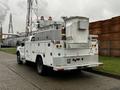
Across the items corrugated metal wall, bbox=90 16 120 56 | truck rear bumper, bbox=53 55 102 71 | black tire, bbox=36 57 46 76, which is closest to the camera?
truck rear bumper, bbox=53 55 102 71

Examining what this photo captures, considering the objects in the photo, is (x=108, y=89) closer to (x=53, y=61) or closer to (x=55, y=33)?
(x=53, y=61)

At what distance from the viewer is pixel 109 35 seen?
55.6 feet

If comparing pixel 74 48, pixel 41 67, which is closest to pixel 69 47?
pixel 74 48

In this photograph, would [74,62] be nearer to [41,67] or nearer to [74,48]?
[74,48]

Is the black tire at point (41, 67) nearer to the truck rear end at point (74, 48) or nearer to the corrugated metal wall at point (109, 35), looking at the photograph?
the truck rear end at point (74, 48)

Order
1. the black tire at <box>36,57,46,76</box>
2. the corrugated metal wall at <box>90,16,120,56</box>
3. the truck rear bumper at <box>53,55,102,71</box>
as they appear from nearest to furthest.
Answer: the truck rear bumper at <box>53,55,102,71</box> < the black tire at <box>36,57,46,76</box> < the corrugated metal wall at <box>90,16,120,56</box>

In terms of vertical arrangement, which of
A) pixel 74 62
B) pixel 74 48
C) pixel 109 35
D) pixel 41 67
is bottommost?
pixel 41 67

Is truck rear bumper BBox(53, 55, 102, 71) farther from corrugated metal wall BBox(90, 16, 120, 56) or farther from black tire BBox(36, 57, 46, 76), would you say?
corrugated metal wall BBox(90, 16, 120, 56)

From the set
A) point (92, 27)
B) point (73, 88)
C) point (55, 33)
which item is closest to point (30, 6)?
point (92, 27)

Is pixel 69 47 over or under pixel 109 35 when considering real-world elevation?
under

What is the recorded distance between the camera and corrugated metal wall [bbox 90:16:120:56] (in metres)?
16.0

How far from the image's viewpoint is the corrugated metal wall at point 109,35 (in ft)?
52.3

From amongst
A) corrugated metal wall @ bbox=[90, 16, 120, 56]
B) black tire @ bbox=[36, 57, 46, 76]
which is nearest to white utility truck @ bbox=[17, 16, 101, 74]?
black tire @ bbox=[36, 57, 46, 76]

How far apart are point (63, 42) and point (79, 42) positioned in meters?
0.75
